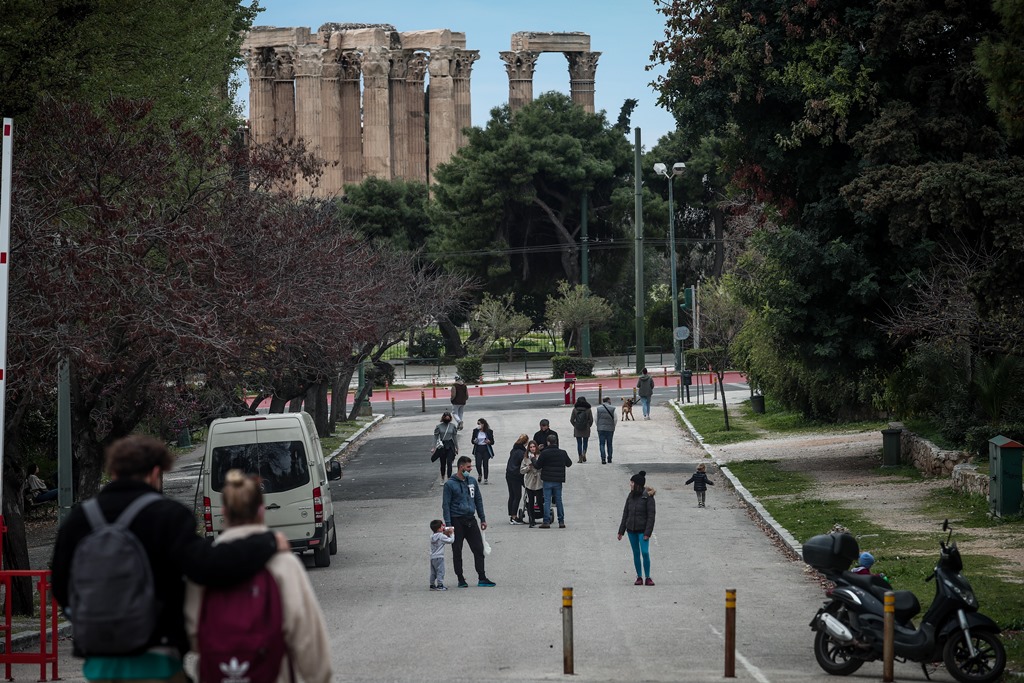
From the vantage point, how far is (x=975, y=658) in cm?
1095

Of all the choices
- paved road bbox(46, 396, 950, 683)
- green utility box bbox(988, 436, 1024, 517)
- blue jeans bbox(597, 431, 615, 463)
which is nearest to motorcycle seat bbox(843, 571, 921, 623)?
paved road bbox(46, 396, 950, 683)

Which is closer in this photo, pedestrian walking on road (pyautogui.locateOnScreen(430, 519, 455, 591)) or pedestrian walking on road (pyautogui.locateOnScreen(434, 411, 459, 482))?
pedestrian walking on road (pyautogui.locateOnScreen(430, 519, 455, 591))

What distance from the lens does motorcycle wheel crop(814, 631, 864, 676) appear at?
11.5 meters

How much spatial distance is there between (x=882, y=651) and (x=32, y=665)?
7.87 m

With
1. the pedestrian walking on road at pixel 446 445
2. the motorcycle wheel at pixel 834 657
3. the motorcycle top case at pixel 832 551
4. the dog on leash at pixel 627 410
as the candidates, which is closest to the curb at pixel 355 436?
the pedestrian walking on road at pixel 446 445

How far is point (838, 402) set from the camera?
36.0 m

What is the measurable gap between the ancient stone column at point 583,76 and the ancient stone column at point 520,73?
2425 millimetres

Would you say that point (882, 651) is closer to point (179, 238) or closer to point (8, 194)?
point (8, 194)

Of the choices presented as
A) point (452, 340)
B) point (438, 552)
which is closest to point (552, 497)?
point (438, 552)

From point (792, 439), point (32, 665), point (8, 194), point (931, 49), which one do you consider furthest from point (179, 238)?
point (792, 439)

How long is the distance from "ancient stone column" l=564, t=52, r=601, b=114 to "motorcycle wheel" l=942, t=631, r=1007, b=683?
244 feet

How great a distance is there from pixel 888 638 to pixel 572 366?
167 feet

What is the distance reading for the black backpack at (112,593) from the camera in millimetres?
5523

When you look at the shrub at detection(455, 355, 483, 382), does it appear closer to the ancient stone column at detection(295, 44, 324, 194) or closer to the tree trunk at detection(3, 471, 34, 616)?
the ancient stone column at detection(295, 44, 324, 194)
